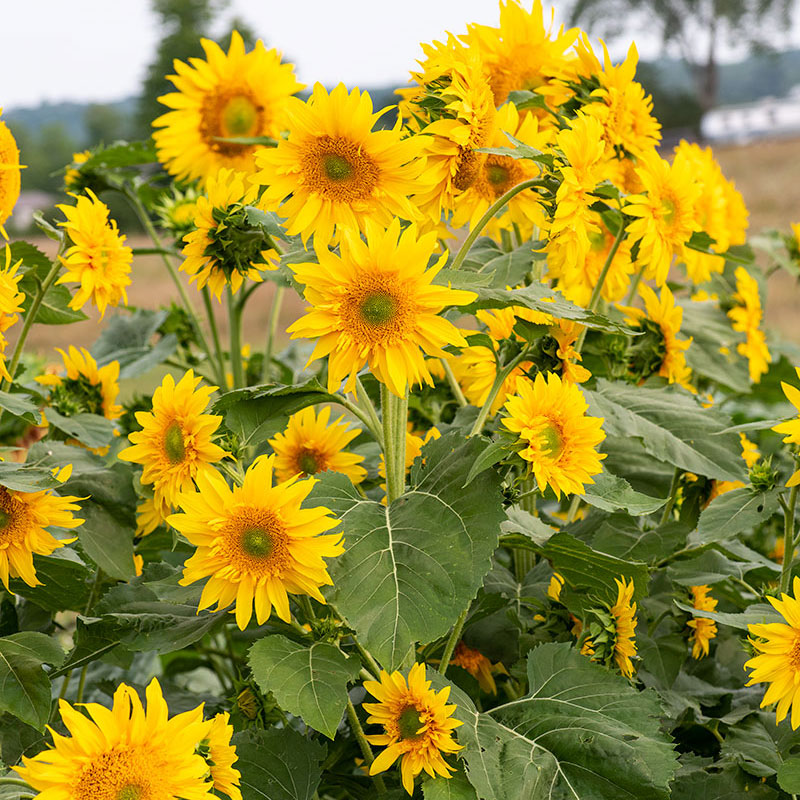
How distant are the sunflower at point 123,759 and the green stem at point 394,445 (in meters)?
0.29

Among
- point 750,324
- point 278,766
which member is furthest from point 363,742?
point 750,324

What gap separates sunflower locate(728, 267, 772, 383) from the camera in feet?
4.50

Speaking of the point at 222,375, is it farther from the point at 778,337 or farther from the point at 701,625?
the point at 778,337

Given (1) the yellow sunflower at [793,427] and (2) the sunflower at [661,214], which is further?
(2) the sunflower at [661,214]

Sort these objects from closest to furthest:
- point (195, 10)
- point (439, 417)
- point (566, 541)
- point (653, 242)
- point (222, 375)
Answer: point (566, 541)
point (653, 242)
point (439, 417)
point (222, 375)
point (195, 10)

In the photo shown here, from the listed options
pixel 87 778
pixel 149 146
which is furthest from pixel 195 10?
pixel 87 778

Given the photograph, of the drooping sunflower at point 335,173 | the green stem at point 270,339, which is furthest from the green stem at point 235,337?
the drooping sunflower at point 335,173

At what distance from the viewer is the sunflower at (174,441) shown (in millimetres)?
798

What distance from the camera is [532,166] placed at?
90 centimetres

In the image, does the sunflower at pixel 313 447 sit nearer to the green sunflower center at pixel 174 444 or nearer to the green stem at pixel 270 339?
the green sunflower center at pixel 174 444

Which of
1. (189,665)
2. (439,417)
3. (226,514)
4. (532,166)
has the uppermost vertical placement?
(532,166)

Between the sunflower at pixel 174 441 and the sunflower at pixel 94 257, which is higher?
the sunflower at pixel 94 257

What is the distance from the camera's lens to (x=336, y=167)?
29.4 inches

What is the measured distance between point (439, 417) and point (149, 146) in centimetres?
66
